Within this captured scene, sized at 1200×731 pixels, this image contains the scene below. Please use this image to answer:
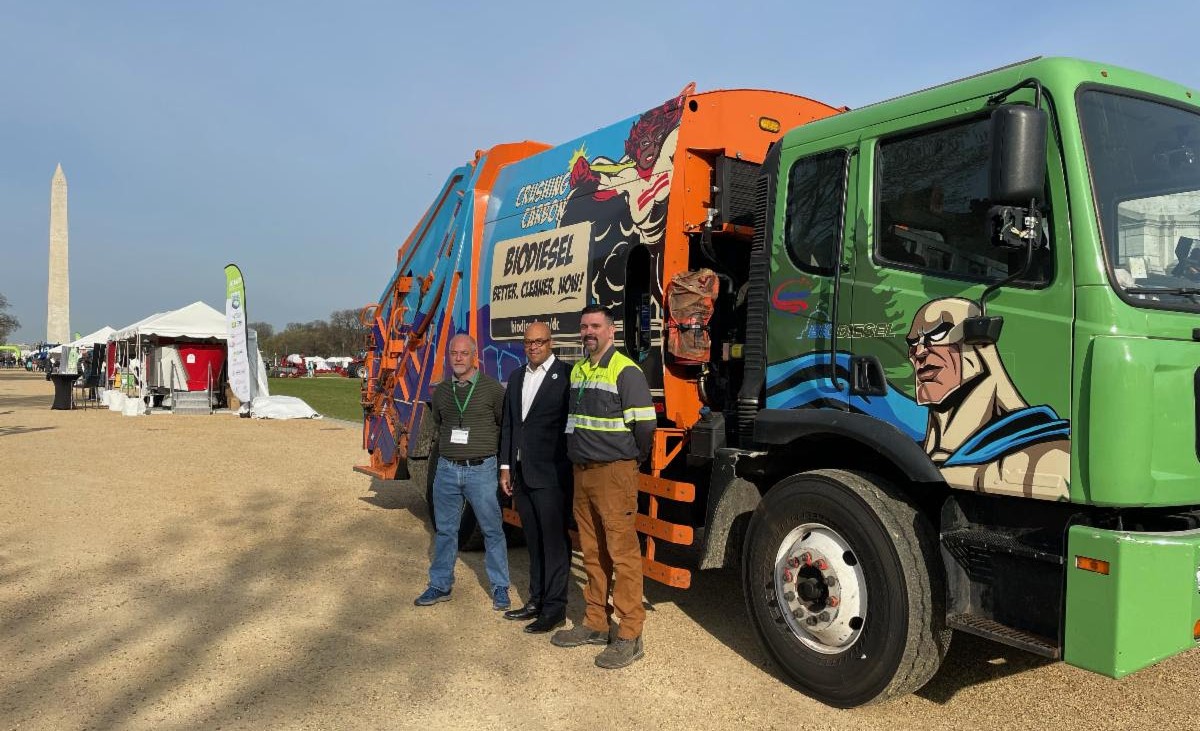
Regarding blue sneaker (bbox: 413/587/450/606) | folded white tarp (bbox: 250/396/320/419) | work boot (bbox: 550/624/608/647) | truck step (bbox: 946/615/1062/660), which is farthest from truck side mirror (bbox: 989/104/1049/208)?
folded white tarp (bbox: 250/396/320/419)

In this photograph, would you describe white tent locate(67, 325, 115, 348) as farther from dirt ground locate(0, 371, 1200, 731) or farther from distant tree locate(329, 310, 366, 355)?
distant tree locate(329, 310, 366, 355)

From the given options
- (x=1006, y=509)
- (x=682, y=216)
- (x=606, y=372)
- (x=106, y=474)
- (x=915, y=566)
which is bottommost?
(x=106, y=474)

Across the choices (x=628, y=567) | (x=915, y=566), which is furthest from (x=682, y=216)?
(x=915, y=566)

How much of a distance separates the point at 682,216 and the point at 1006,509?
2.48 meters

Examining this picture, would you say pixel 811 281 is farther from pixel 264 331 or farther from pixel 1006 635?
pixel 264 331

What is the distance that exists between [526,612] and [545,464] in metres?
0.99

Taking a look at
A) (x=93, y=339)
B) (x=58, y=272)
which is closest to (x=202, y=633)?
(x=93, y=339)

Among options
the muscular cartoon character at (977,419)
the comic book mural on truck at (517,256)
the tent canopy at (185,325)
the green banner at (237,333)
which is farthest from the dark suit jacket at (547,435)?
the tent canopy at (185,325)

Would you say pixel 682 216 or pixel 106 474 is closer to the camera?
pixel 682 216

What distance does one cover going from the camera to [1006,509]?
11.2ft

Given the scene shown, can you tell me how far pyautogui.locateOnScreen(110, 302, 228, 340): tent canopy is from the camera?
940 inches

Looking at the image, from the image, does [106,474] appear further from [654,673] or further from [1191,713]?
[1191,713]

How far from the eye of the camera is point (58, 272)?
163 ft

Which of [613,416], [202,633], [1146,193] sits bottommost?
[202,633]
